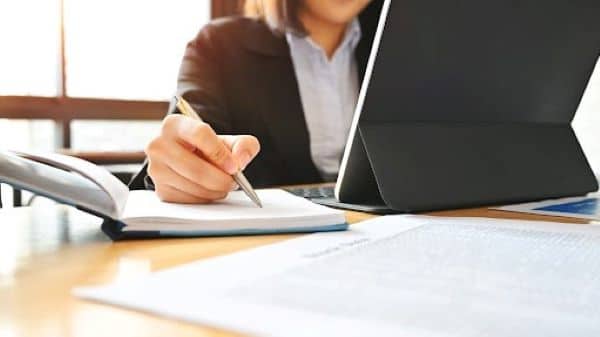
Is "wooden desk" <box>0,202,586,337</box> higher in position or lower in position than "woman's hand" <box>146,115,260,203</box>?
lower

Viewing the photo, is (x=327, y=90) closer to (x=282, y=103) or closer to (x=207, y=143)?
(x=282, y=103)

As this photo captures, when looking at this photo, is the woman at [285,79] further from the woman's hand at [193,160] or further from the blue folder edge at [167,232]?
the blue folder edge at [167,232]

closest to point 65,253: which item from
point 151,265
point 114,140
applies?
point 151,265

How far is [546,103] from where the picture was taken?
897 mm

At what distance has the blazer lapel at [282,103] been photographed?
1373 mm

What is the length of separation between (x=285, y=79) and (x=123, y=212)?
91 cm

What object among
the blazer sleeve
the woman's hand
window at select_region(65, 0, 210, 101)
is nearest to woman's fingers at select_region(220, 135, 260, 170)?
the woman's hand

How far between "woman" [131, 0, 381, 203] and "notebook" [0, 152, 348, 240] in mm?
641

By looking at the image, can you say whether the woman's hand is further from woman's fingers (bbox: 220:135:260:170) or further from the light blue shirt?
the light blue shirt

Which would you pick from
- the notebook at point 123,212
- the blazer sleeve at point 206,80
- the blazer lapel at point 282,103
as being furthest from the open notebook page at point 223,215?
the blazer lapel at point 282,103

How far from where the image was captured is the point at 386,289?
373mm

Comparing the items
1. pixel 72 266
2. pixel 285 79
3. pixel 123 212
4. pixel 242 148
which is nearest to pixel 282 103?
pixel 285 79

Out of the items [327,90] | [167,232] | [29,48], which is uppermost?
[29,48]

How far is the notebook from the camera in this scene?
1.67 feet
